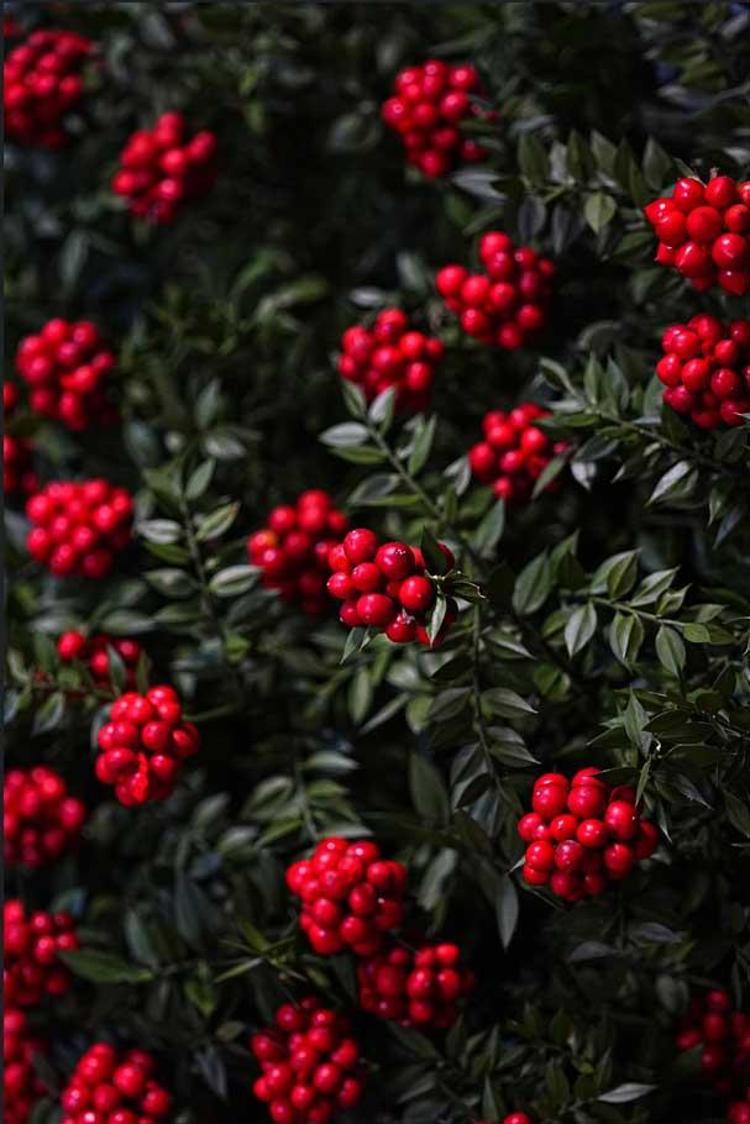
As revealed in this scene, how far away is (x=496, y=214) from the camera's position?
3.89 feet

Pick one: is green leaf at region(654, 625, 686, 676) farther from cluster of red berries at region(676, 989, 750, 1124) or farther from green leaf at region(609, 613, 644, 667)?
cluster of red berries at region(676, 989, 750, 1124)

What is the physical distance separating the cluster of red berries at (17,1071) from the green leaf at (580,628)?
1.97ft

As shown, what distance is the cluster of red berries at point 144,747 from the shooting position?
39.7 inches

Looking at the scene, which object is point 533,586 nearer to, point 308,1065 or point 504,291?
point 504,291

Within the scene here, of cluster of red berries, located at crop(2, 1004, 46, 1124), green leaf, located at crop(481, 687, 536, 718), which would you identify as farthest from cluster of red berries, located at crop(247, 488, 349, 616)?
cluster of red berries, located at crop(2, 1004, 46, 1124)

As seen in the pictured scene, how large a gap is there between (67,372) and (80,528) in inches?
6.8

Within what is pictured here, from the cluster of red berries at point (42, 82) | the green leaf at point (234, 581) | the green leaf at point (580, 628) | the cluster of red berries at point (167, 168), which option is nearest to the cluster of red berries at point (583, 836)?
the green leaf at point (580, 628)

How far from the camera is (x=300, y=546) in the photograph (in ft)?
3.74

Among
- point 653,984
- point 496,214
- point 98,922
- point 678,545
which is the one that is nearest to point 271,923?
point 98,922

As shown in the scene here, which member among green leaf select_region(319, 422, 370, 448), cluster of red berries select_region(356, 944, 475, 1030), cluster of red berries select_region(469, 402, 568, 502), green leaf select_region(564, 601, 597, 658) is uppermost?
green leaf select_region(319, 422, 370, 448)

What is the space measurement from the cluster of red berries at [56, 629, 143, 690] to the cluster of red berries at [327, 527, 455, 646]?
0.98 ft

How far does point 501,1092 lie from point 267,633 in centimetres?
43

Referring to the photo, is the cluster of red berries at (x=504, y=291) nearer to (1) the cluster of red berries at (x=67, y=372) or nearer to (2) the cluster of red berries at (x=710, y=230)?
(2) the cluster of red berries at (x=710, y=230)

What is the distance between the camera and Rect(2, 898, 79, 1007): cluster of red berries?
1.16m
